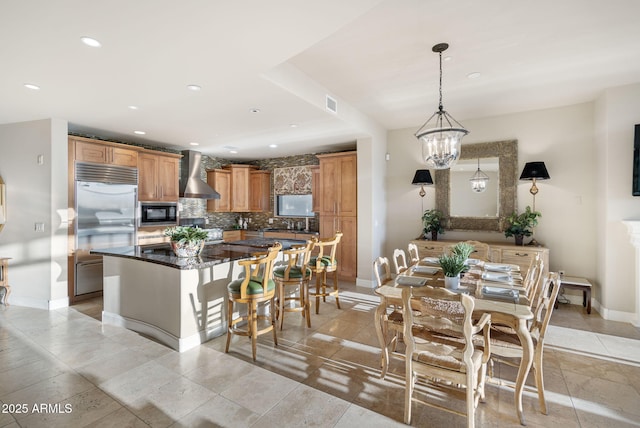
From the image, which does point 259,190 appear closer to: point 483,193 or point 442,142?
point 483,193

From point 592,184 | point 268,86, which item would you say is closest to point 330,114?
point 268,86

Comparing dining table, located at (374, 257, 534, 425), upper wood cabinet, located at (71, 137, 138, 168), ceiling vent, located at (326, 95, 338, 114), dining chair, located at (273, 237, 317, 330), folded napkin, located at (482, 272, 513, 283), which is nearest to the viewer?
dining table, located at (374, 257, 534, 425)

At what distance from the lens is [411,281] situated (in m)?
2.65

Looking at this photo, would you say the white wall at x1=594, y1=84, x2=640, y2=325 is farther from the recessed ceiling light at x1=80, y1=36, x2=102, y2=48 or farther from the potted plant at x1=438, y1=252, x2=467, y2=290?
the recessed ceiling light at x1=80, y1=36, x2=102, y2=48

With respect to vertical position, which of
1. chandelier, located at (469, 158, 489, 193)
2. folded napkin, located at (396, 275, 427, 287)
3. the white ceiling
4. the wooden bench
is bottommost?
the wooden bench

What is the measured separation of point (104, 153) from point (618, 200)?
7570 millimetres

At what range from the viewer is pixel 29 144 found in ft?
Answer: 14.1

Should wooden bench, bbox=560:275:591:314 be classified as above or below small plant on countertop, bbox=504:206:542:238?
below

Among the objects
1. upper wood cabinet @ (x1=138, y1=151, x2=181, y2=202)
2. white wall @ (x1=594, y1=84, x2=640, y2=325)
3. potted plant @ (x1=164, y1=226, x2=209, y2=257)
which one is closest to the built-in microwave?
upper wood cabinet @ (x1=138, y1=151, x2=181, y2=202)

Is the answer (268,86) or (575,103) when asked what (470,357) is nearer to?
(268,86)

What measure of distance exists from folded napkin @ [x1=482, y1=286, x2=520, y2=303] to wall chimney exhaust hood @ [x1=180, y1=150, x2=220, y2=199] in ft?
18.0

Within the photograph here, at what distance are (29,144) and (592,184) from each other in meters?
8.29

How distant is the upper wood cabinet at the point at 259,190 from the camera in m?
7.48

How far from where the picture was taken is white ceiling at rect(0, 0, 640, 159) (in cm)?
202
